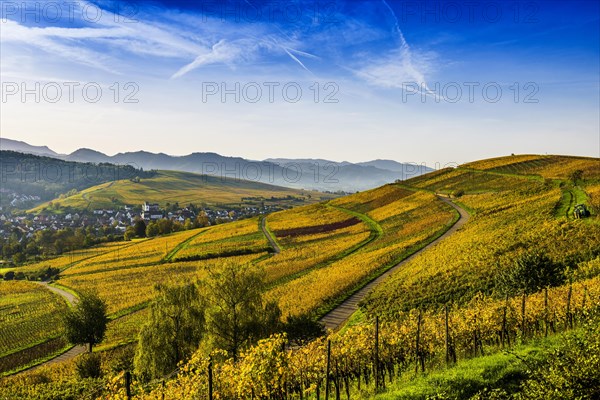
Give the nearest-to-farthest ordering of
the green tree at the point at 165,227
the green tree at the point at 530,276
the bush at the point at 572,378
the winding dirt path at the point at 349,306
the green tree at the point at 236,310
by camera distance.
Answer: the bush at the point at 572,378
the green tree at the point at 236,310
the green tree at the point at 530,276
the winding dirt path at the point at 349,306
the green tree at the point at 165,227

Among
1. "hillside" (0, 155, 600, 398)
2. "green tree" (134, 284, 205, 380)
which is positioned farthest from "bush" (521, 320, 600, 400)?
"green tree" (134, 284, 205, 380)

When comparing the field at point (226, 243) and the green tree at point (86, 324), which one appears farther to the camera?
the field at point (226, 243)

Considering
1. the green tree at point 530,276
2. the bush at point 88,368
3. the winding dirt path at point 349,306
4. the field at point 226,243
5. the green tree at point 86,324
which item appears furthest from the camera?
the field at point 226,243

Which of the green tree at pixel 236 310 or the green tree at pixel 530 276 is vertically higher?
the green tree at pixel 530 276

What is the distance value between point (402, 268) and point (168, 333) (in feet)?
102

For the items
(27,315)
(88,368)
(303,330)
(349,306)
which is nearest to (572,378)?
(303,330)

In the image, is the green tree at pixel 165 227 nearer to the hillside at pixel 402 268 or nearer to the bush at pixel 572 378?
the hillside at pixel 402 268

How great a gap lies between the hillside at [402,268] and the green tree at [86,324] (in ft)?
8.65

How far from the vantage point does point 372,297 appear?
40062mm

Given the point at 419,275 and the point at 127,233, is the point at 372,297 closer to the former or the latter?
the point at 419,275

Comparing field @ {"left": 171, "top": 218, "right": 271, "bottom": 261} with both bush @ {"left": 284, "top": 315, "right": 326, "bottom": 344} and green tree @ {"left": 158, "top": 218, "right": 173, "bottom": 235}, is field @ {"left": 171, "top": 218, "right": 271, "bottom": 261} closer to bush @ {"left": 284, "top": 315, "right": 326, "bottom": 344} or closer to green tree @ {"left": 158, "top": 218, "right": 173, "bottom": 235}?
green tree @ {"left": 158, "top": 218, "right": 173, "bottom": 235}

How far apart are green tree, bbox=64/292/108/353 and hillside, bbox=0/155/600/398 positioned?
264 centimetres

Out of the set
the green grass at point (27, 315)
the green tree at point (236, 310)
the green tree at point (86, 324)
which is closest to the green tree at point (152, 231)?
the green grass at point (27, 315)

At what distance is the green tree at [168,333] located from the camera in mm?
29094
